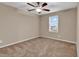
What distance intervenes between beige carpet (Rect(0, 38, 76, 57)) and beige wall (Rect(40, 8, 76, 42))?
0.11 meters

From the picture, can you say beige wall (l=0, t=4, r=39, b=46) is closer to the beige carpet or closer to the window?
the beige carpet

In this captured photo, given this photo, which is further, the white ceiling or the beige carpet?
the beige carpet

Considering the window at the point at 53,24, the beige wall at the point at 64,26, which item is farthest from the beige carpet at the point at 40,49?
the window at the point at 53,24

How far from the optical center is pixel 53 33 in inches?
67.0

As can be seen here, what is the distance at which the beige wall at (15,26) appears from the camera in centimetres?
162

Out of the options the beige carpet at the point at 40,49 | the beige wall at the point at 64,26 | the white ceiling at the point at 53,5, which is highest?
the white ceiling at the point at 53,5

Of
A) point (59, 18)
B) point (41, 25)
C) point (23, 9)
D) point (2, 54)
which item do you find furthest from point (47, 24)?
point (2, 54)

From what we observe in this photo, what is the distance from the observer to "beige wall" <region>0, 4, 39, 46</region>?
162 centimetres

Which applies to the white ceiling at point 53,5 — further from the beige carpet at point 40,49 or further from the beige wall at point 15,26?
the beige carpet at point 40,49

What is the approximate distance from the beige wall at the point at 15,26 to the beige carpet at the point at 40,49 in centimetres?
13

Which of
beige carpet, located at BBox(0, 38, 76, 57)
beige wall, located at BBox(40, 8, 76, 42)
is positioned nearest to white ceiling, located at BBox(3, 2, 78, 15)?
beige wall, located at BBox(40, 8, 76, 42)

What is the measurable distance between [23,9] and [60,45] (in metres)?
0.98

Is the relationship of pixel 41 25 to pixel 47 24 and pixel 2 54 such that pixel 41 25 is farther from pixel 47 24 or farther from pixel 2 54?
pixel 2 54

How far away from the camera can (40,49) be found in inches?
68.8
